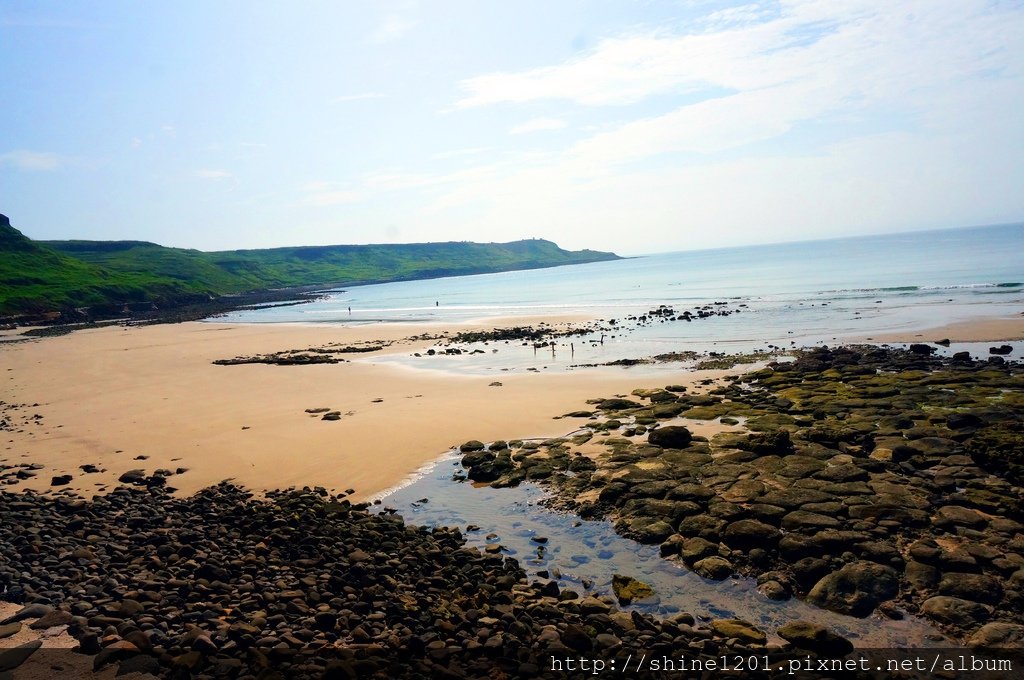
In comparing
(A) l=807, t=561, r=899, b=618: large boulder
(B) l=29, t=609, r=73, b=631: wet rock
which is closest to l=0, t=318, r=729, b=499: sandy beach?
(B) l=29, t=609, r=73, b=631: wet rock

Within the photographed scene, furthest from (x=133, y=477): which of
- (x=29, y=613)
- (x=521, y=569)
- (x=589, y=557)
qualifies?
(x=589, y=557)

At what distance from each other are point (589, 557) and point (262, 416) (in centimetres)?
1658

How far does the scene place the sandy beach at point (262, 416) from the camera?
1648 cm

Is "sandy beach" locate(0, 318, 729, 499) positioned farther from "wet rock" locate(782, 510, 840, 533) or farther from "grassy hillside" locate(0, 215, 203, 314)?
"grassy hillside" locate(0, 215, 203, 314)

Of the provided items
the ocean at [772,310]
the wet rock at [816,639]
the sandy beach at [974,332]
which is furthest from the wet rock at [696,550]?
the sandy beach at [974,332]

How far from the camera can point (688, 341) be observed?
40625 mm

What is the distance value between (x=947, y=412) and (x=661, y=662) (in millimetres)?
15710

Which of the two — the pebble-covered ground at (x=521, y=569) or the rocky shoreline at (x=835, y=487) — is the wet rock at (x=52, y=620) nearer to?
the pebble-covered ground at (x=521, y=569)

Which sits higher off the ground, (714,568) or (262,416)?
(262,416)

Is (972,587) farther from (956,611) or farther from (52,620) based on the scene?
(52,620)

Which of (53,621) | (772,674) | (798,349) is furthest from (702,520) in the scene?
(798,349)

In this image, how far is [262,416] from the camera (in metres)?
22.7

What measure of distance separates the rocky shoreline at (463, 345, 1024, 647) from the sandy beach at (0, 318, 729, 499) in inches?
121

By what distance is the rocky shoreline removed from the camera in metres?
9.05
